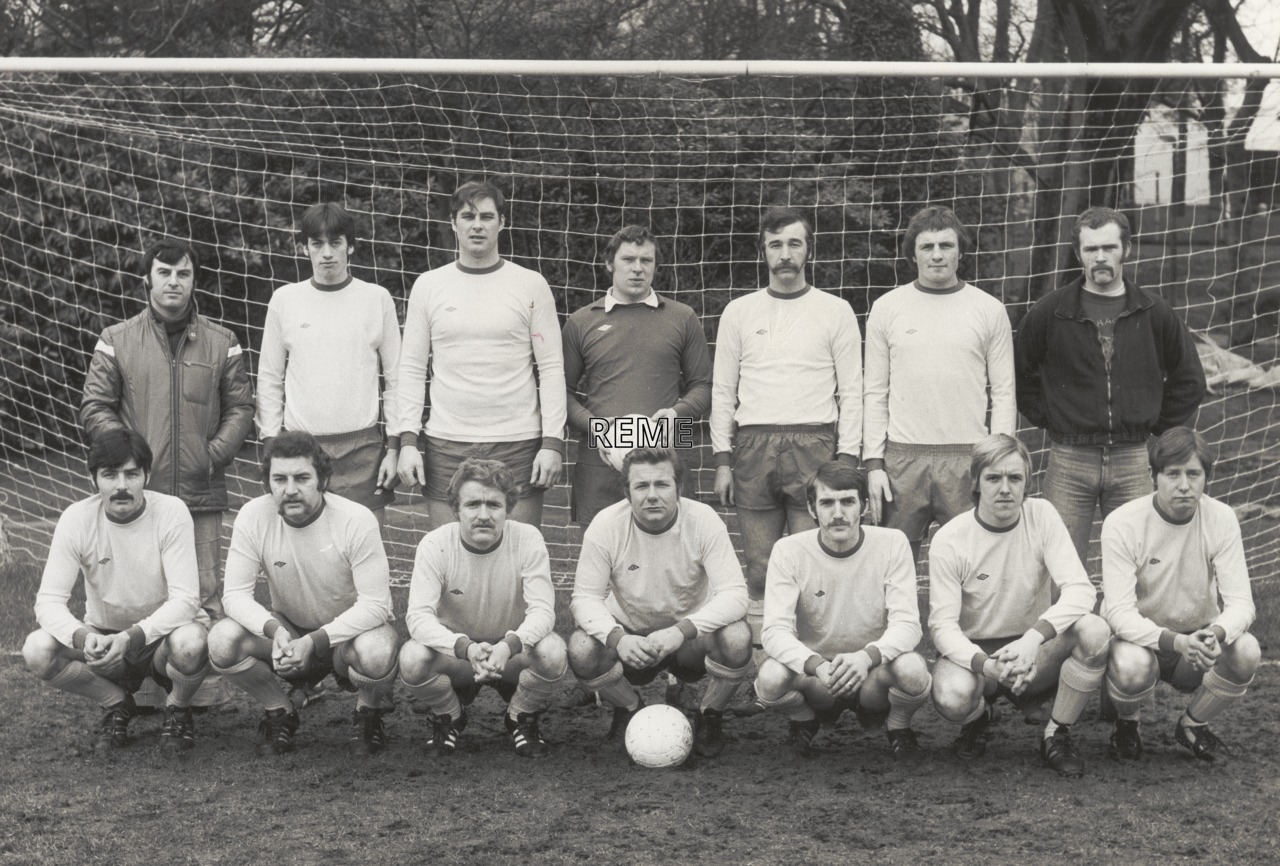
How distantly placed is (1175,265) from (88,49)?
8.07 metres

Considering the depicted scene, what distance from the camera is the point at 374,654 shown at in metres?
4.27

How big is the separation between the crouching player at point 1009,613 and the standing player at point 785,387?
605mm

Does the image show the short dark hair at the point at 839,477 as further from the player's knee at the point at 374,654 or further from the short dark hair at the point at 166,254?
the short dark hair at the point at 166,254

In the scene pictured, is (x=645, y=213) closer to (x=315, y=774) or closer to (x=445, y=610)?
(x=445, y=610)

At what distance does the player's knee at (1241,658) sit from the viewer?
406 centimetres

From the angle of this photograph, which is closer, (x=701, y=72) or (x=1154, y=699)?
(x=1154, y=699)

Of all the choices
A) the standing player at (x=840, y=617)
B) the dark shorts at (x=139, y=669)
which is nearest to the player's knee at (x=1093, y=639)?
the standing player at (x=840, y=617)

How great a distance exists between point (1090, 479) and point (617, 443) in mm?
1581

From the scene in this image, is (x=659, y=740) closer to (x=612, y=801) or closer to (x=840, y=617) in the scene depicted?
(x=612, y=801)

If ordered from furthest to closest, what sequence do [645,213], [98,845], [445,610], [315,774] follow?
[645,213]
[445,610]
[315,774]
[98,845]

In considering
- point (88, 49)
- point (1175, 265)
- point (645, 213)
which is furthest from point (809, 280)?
point (88, 49)

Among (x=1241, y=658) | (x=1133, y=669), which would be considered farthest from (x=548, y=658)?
(x=1241, y=658)

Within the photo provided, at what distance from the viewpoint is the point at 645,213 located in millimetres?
8000

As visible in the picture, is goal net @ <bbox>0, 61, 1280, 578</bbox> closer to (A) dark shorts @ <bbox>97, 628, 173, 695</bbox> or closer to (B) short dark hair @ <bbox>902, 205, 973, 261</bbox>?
(A) dark shorts @ <bbox>97, 628, 173, 695</bbox>
